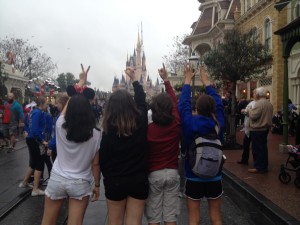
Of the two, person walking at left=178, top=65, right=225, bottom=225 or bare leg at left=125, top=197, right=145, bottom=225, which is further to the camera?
person walking at left=178, top=65, right=225, bottom=225

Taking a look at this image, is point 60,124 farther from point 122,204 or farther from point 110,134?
point 122,204

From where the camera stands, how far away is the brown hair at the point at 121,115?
343cm

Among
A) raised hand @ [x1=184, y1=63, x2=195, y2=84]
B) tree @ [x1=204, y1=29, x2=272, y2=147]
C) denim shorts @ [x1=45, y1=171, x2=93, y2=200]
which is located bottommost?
denim shorts @ [x1=45, y1=171, x2=93, y2=200]

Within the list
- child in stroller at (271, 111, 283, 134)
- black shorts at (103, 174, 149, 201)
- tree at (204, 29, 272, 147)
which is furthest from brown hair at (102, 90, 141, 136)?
child in stroller at (271, 111, 283, 134)

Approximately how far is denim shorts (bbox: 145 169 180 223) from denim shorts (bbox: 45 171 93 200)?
0.63m

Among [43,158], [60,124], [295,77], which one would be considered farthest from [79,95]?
[295,77]

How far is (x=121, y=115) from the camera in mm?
3469

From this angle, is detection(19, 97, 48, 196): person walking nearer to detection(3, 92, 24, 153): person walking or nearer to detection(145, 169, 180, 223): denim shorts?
detection(145, 169, 180, 223): denim shorts

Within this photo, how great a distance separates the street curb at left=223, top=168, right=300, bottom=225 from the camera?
515 cm

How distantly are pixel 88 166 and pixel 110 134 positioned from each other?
436 mm

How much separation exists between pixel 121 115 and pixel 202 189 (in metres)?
1.23

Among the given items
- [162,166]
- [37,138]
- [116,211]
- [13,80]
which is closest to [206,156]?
[162,166]

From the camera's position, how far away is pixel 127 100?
11.7 ft

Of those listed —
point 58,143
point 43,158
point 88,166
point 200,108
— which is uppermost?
point 200,108
